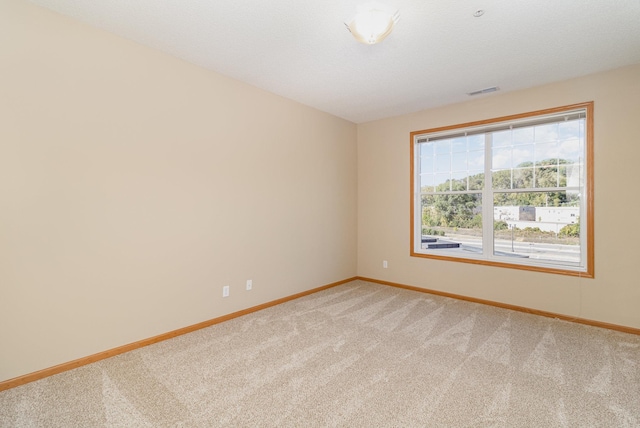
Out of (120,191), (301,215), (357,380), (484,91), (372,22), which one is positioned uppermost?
(484,91)

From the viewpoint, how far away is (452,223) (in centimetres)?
434

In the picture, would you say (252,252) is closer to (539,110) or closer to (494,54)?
(494,54)

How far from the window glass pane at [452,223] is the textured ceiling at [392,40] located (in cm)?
152

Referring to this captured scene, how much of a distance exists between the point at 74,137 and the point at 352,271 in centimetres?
409

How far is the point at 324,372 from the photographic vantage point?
7.42 ft

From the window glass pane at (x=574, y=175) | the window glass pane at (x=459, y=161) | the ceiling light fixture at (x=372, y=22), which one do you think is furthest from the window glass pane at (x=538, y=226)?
the ceiling light fixture at (x=372, y=22)

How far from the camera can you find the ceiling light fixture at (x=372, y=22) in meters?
2.09

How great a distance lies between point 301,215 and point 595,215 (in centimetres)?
339

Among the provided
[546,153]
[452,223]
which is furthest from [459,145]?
[452,223]

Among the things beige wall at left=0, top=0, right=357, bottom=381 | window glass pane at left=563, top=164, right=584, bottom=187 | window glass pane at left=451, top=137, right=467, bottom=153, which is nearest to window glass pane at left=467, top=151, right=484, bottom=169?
window glass pane at left=451, top=137, right=467, bottom=153

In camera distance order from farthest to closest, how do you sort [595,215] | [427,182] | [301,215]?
[427,182] → [301,215] → [595,215]

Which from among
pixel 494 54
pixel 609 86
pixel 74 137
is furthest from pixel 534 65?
pixel 74 137

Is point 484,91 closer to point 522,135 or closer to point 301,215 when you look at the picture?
point 522,135

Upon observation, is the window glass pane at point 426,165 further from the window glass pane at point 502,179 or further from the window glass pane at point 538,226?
the window glass pane at point 538,226
